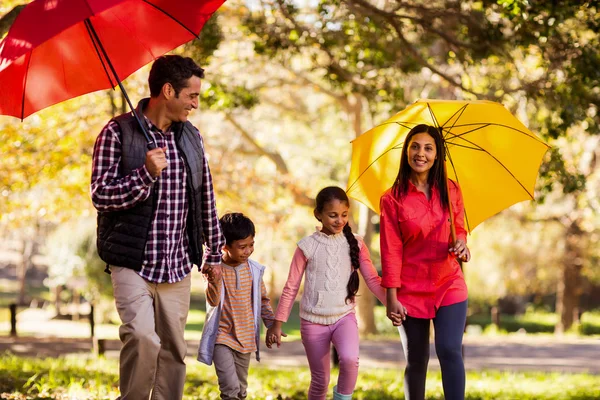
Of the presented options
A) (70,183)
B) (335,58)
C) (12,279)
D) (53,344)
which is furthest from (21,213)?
(12,279)

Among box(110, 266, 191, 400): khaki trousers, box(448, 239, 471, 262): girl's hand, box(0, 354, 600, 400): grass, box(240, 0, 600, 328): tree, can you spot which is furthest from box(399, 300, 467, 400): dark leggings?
box(240, 0, 600, 328): tree

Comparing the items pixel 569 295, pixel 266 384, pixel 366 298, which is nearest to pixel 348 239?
pixel 266 384

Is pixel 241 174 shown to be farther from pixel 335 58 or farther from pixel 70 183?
pixel 335 58

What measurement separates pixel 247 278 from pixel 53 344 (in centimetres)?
1418

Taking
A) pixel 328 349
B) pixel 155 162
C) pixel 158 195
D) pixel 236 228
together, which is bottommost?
pixel 328 349

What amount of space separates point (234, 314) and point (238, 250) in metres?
0.44

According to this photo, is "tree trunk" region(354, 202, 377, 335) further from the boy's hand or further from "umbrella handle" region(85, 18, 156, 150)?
"umbrella handle" region(85, 18, 156, 150)

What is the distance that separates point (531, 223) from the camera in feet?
95.3

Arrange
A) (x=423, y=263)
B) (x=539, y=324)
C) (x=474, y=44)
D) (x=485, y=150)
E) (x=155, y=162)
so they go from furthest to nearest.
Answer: (x=539, y=324) → (x=474, y=44) → (x=485, y=150) → (x=423, y=263) → (x=155, y=162)

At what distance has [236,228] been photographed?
5.69m

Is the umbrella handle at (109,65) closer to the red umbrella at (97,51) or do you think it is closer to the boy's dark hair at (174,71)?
the red umbrella at (97,51)

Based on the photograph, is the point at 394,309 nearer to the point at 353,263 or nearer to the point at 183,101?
the point at 353,263

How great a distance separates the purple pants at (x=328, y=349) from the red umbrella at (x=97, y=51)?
2.09 meters

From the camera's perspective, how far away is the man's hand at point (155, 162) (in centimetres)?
454
